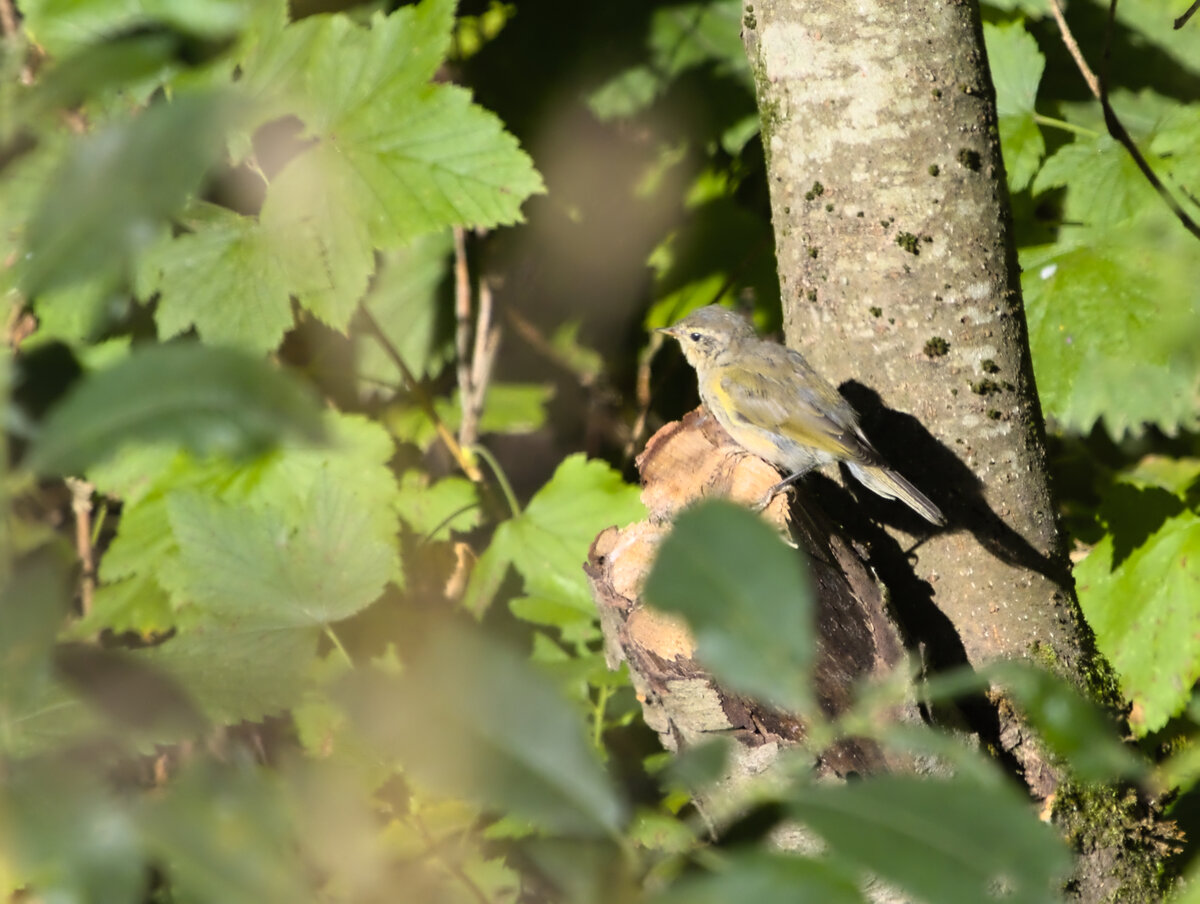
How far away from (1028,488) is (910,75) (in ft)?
2.64

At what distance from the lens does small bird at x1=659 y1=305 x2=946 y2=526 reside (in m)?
1.98

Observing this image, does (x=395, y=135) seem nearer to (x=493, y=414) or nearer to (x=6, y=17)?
(x=493, y=414)

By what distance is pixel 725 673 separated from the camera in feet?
1.38

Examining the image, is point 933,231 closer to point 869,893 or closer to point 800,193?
point 800,193

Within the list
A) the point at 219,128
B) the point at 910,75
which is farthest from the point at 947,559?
the point at 219,128

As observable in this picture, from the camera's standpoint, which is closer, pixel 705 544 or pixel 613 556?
pixel 705 544

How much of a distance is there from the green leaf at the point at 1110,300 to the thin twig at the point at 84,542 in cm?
296

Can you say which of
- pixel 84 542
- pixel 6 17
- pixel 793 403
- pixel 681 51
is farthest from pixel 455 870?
pixel 6 17

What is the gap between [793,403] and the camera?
2439mm

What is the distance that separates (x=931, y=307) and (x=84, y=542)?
2996 millimetres

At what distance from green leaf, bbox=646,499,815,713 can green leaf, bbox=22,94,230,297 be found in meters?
0.25

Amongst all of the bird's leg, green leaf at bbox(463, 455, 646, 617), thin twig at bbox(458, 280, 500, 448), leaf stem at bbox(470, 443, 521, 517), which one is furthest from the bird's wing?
thin twig at bbox(458, 280, 500, 448)

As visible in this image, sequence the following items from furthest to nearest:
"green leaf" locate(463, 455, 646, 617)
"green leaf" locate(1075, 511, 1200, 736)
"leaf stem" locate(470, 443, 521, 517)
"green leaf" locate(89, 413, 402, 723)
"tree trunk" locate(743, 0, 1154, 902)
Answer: "leaf stem" locate(470, 443, 521, 517) → "green leaf" locate(463, 455, 646, 617) → "green leaf" locate(1075, 511, 1200, 736) → "tree trunk" locate(743, 0, 1154, 902) → "green leaf" locate(89, 413, 402, 723)

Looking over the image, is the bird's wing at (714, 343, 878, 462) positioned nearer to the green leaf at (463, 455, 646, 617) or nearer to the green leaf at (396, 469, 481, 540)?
the green leaf at (463, 455, 646, 617)
